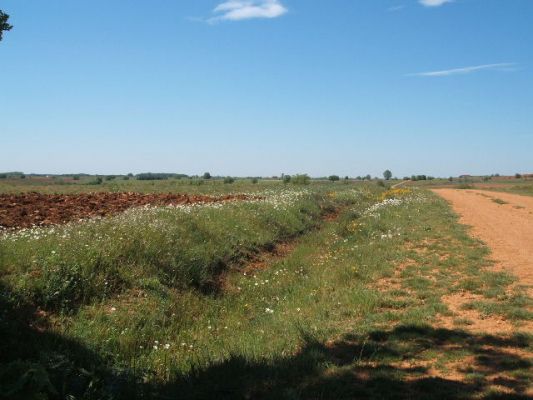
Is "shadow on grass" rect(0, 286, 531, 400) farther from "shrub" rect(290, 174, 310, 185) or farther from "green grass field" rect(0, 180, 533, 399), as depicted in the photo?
"shrub" rect(290, 174, 310, 185)

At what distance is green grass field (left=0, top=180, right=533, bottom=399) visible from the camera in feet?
15.5

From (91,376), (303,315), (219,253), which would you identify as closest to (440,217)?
(219,253)

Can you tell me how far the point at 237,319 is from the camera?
8039mm

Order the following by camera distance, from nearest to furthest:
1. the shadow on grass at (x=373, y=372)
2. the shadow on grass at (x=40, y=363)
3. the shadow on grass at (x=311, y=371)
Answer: the shadow on grass at (x=40, y=363)
the shadow on grass at (x=311, y=371)
the shadow on grass at (x=373, y=372)

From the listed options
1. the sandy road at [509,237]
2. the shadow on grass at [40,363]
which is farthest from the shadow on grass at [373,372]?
the sandy road at [509,237]

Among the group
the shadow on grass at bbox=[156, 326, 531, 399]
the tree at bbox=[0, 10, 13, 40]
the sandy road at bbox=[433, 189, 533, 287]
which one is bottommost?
the shadow on grass at bbox=[156, 326, 531, 399]

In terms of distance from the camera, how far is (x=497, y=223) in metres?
18.4

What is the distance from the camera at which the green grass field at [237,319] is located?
15.5ft

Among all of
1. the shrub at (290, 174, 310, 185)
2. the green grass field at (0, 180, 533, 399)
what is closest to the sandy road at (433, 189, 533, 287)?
the green grass field at (0, 180, 533, 399)

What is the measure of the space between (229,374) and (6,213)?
12.1 metres

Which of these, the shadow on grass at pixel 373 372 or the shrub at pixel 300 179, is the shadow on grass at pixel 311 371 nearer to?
the shadow on grass at pixel 373 372

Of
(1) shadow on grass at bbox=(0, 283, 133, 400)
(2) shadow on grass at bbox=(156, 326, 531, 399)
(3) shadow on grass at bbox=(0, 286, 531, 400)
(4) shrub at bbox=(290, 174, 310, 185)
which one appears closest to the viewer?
(1) shadow on grass at bbox=(0, 283, 133, 400)

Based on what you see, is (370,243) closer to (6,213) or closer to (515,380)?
(515,380)

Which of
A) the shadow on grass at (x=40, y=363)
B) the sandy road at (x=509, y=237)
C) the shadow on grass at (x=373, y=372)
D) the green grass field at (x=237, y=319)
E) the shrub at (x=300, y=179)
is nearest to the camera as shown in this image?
the shadow on grass at (x=40, y=363)
